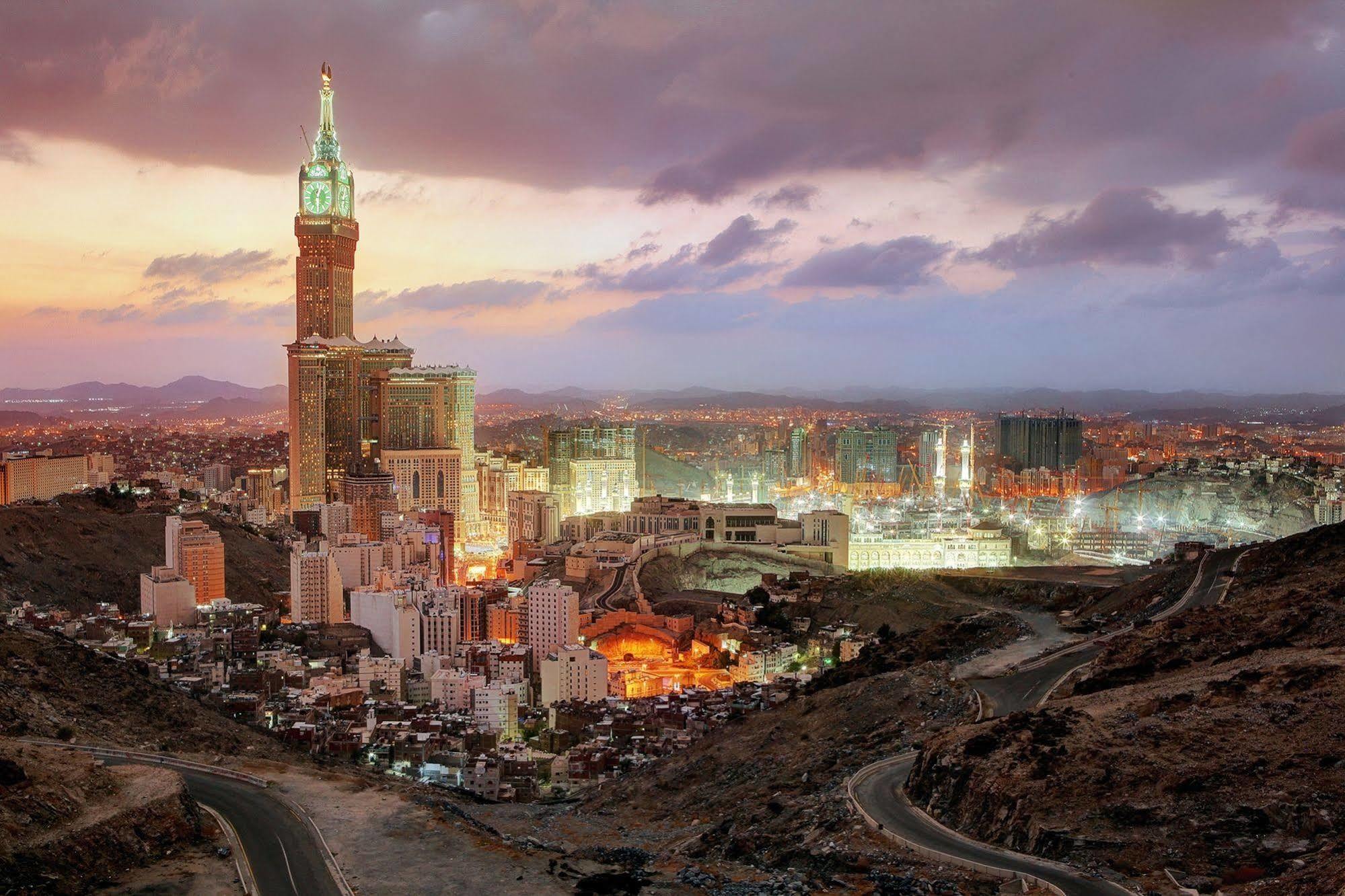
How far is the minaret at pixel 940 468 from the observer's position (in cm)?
4872

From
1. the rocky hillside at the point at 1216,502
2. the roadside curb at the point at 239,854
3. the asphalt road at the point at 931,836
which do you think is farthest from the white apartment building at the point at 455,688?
the rocky hillside at the point at 1216,502

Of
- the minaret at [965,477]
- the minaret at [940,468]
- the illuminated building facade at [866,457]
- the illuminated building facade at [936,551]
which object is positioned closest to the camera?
the illuminated building facade at [936,551]

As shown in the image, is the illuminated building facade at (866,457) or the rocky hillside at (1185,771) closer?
the rocky hillside at (1185,771)

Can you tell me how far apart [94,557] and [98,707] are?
1911 cm

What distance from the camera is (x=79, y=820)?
8516 millimetres

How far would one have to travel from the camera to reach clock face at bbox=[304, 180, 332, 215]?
56.7 meters

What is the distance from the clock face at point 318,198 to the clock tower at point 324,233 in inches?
1.3

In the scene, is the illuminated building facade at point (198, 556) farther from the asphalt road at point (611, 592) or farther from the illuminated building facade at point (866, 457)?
the illuminated building facade at point (866, 457)

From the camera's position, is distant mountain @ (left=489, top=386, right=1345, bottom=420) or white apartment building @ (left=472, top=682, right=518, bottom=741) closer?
white apartment building @ (left=472, top=682, right=518, bottom=741)

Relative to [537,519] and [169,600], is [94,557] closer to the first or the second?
[169,600]

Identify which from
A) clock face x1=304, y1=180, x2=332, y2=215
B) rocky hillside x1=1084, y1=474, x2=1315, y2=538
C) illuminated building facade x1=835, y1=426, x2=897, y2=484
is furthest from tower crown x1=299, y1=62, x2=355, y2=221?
rocky hillside x1=1084, y1=474, x2=1315, y2=538

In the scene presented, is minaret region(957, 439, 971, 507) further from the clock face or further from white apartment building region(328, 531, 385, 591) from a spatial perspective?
the clock face

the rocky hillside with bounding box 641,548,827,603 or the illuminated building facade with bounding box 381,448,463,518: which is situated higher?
the illuminated building facade with bounding box 381,448,463,518

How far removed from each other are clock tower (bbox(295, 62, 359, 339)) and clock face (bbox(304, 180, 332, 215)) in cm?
3
